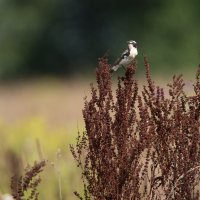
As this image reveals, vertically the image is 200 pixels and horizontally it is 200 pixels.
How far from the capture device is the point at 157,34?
3906 centimetres

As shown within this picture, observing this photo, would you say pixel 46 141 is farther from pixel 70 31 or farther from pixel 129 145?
pixel 70 31

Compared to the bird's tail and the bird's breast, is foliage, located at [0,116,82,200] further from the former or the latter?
the bird's breast

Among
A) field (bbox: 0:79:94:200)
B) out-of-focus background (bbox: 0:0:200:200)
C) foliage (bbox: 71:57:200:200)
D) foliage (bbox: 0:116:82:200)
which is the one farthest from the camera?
out-of-focus background (bbox: 0:0:200:200)

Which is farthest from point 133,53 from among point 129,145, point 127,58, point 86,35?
point 86,35

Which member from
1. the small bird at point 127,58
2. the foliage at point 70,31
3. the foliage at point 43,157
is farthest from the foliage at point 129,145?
the foliage at point 70,31

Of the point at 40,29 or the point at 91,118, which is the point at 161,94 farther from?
the point at 40,29

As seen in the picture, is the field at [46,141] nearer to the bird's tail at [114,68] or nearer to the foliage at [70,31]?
the bird's tail at [114,68]

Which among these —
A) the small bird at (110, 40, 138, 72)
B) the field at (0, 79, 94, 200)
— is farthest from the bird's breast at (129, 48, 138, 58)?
the field at (0, 79, 94, 200)

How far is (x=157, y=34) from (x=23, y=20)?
704 centimetres

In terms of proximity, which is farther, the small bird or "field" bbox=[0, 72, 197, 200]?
"field" bbox=[0, 72, 197, 200]

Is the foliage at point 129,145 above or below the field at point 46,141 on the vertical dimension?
below

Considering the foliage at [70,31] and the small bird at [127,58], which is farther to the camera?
the foliage at [70,31]

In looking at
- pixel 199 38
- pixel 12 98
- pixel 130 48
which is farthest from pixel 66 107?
pixel 199 38

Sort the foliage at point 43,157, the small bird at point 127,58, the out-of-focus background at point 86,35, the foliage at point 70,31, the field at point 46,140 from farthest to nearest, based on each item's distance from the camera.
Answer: the foliage at point 70,31 → the out-of-focus background at point 86,35 → the field at point 46,140 → the foliage at point 43,157 → the small bird at point 127,58
